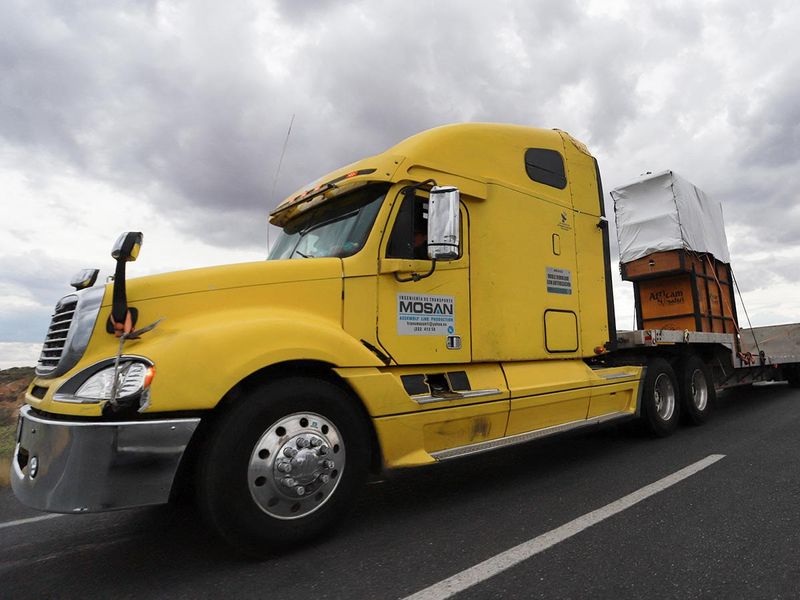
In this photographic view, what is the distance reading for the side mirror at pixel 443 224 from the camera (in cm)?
309

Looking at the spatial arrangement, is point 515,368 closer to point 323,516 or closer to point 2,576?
point 323,516

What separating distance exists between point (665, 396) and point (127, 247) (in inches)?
234

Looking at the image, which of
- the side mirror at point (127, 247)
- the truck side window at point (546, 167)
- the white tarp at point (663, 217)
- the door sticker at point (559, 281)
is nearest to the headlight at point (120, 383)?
the side mirror at point (127, 247)

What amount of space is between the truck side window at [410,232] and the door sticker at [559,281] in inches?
62.2

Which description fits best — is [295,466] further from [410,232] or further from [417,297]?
[410,232]

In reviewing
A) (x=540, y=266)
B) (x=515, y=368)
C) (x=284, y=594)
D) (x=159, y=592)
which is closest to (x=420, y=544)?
(x=284, y=594)

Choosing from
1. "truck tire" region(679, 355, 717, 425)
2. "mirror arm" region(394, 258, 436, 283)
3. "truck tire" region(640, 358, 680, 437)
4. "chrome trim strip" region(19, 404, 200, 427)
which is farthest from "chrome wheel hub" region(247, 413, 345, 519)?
"truck tire" region(679, 355, 717, 425)

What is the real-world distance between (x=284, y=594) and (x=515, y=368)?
101 inches

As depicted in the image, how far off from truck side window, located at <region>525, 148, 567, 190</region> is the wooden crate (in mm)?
3131

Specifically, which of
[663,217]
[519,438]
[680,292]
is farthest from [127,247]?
[680,292]

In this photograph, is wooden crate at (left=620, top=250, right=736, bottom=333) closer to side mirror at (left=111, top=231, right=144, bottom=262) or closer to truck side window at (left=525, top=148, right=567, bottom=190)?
truck side window at (left=525, top=148, right=567, bottom=190)

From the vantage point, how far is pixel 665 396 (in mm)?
5996

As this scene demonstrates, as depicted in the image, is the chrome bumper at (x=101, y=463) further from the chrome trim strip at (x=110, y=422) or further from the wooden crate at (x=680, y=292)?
the wooden crate at (x=680, y=292)

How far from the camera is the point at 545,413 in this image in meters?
4.26
